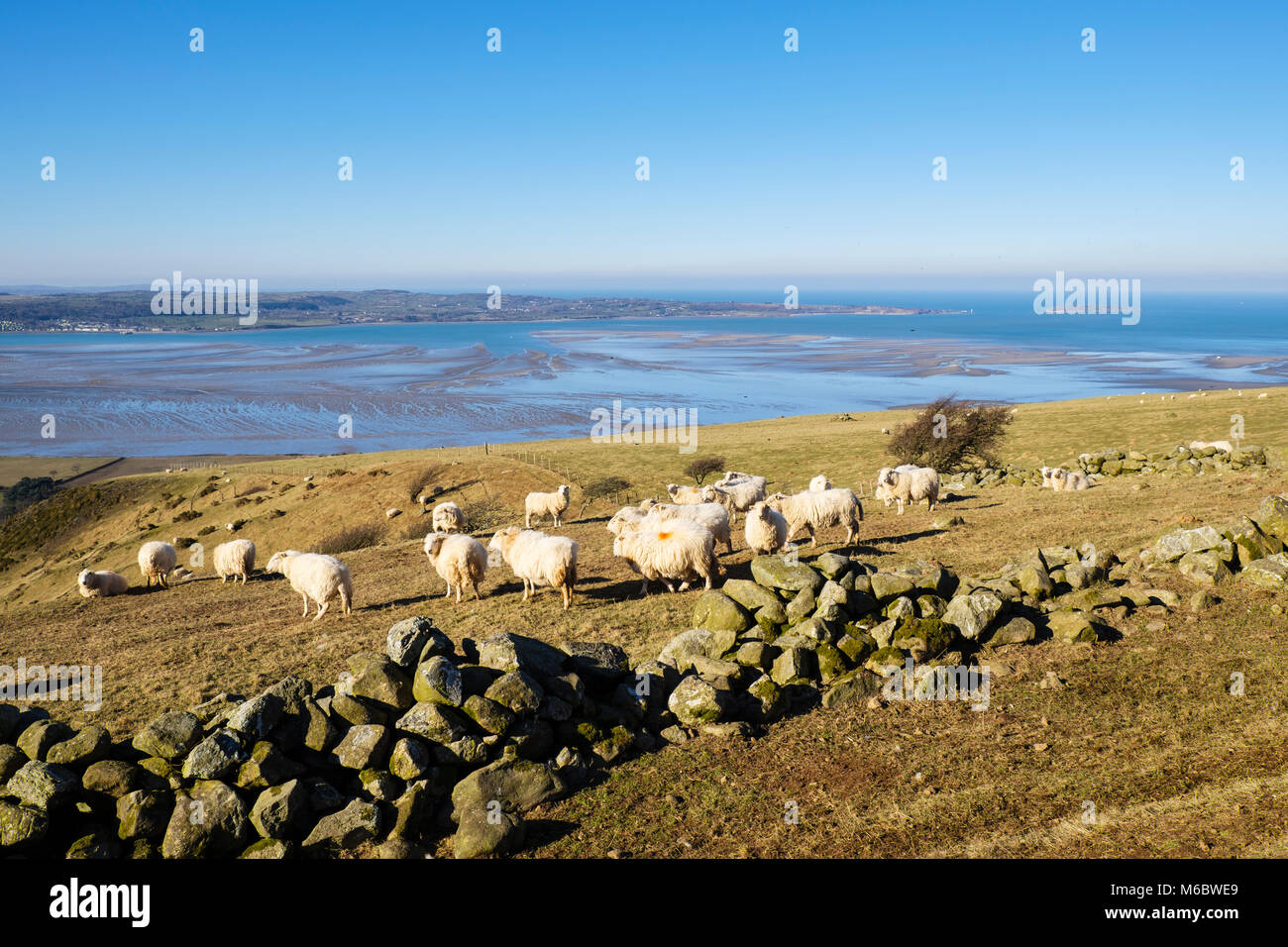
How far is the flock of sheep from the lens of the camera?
15734 millimetres

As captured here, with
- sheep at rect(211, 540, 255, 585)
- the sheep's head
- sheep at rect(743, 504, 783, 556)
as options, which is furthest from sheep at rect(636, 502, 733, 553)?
sheep at rect(211, 540, 255, 585)

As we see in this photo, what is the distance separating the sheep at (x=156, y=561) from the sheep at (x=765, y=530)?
1849 centimetres

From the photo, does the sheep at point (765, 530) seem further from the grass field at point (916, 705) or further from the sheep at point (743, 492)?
the sheep at point (743, 492)

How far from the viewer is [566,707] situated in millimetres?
9883

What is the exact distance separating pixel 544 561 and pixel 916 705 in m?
8.12

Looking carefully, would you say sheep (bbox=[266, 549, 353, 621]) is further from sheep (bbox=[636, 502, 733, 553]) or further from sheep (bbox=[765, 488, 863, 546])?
sheep (bbox=[765, 488, 863, 546])

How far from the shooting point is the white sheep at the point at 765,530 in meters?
18.0

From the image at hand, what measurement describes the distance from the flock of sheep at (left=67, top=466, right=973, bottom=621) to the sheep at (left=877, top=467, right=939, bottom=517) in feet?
14.5

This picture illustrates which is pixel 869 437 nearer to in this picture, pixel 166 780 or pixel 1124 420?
pixel 1124 420

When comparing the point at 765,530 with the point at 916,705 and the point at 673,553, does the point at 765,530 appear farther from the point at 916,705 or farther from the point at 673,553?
the point at 916,705

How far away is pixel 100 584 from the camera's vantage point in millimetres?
23328

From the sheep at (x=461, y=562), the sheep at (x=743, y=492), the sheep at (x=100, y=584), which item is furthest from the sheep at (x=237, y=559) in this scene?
the sheep at (x=743, y=492)

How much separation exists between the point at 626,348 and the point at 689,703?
167 m

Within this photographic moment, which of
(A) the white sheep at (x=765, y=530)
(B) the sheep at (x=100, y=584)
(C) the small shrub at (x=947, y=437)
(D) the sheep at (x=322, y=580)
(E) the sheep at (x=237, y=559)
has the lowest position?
(B) the sheep at (x=100, y=584)
